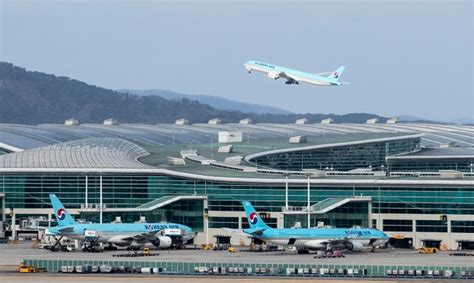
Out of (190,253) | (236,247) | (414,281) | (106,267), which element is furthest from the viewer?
(236,247)

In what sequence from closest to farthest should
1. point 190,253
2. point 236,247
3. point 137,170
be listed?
point 190,253
point 236,247
point 137,170

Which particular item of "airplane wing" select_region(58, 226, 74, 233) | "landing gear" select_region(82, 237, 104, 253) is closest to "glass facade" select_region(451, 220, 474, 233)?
"landing gear" select_region(82, 237, 104, 253)

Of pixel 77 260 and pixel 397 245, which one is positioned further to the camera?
pixel 397 245

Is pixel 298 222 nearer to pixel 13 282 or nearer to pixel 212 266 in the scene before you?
pixel 212 266

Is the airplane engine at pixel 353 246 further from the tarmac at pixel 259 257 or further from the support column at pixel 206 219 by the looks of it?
the support column at pixel 206 219

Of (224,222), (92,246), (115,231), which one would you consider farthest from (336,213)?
(92,246)

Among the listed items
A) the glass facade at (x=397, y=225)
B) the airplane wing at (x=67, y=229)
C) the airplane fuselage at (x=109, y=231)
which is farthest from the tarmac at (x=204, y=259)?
the glass facade at (x=397, y=225)

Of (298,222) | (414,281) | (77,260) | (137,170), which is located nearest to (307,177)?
(298,222)
